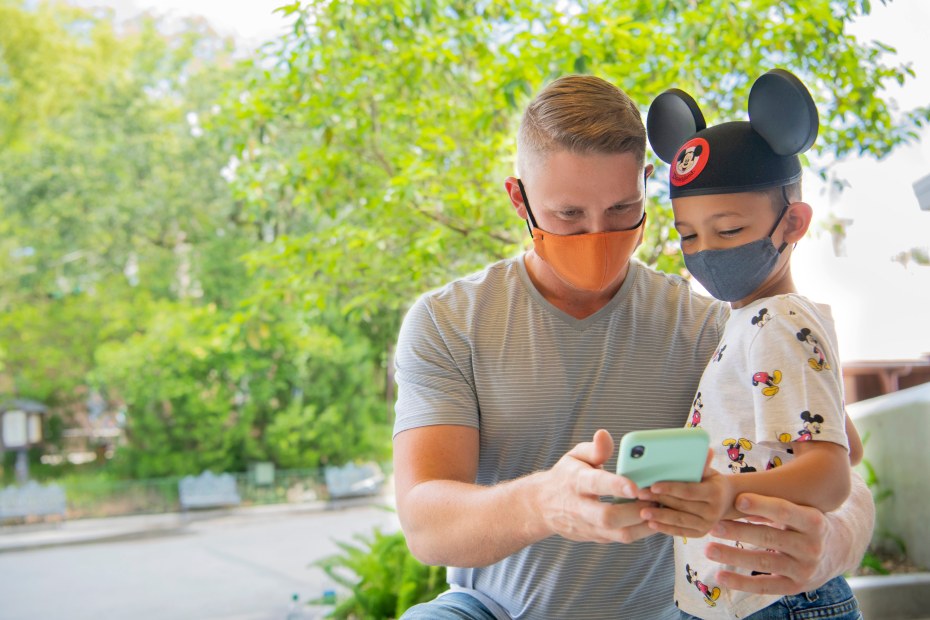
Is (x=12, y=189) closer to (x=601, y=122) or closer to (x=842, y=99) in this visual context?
(x=842, y=99)

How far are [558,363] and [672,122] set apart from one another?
17.6 inches

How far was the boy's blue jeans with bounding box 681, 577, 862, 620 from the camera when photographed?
1.23 m

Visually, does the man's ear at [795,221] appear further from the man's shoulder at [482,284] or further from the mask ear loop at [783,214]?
the man's shoulder at [482,284]

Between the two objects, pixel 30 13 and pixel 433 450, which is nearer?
pixel 433 450

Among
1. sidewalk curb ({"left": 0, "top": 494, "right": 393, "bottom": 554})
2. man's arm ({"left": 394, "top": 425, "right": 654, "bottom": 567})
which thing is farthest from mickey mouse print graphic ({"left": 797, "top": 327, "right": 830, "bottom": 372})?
sidewalk curb ({"left": 0, "top": 494, "right": 393, "bottom": 554})

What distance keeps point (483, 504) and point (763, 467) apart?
377mm

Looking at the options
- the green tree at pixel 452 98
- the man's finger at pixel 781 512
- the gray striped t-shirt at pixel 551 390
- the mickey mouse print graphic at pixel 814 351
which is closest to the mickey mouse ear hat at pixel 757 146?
the mickey mouse print graphic at pixel 814 351

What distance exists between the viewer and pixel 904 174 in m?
4.18

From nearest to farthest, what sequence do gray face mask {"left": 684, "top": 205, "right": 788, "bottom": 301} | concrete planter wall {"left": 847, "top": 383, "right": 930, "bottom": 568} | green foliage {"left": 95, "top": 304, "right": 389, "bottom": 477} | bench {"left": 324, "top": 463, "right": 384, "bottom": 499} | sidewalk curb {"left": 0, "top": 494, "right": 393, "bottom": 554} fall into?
gray face mask {"left": 684, "top": 205, "right": 788, "bottom": 301} < concrete planter wall {"left": 847, "top": 383, "right": 930, "bottom": 568} < sidewalk curb {"left": 0, "top": 494, "right": 393, "bottom": 554} < green foliage {"left": 95, "top": 304, "right": 389, "bottom": 477} < bench {"left": 324, "top": 463, "right": 384, "bottom": 499}

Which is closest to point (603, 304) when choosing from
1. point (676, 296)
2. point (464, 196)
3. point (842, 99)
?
point (676, 296)

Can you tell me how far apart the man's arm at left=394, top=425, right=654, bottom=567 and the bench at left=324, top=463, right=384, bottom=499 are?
17.2 feet

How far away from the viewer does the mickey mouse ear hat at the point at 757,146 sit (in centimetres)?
128

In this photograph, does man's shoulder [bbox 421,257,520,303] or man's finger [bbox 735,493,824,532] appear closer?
man's finger [bbox 735,493,824,532]

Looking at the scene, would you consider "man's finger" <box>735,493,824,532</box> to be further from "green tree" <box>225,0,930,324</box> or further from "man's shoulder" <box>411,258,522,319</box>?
"green tree" <box>225,0,930,324</box>
